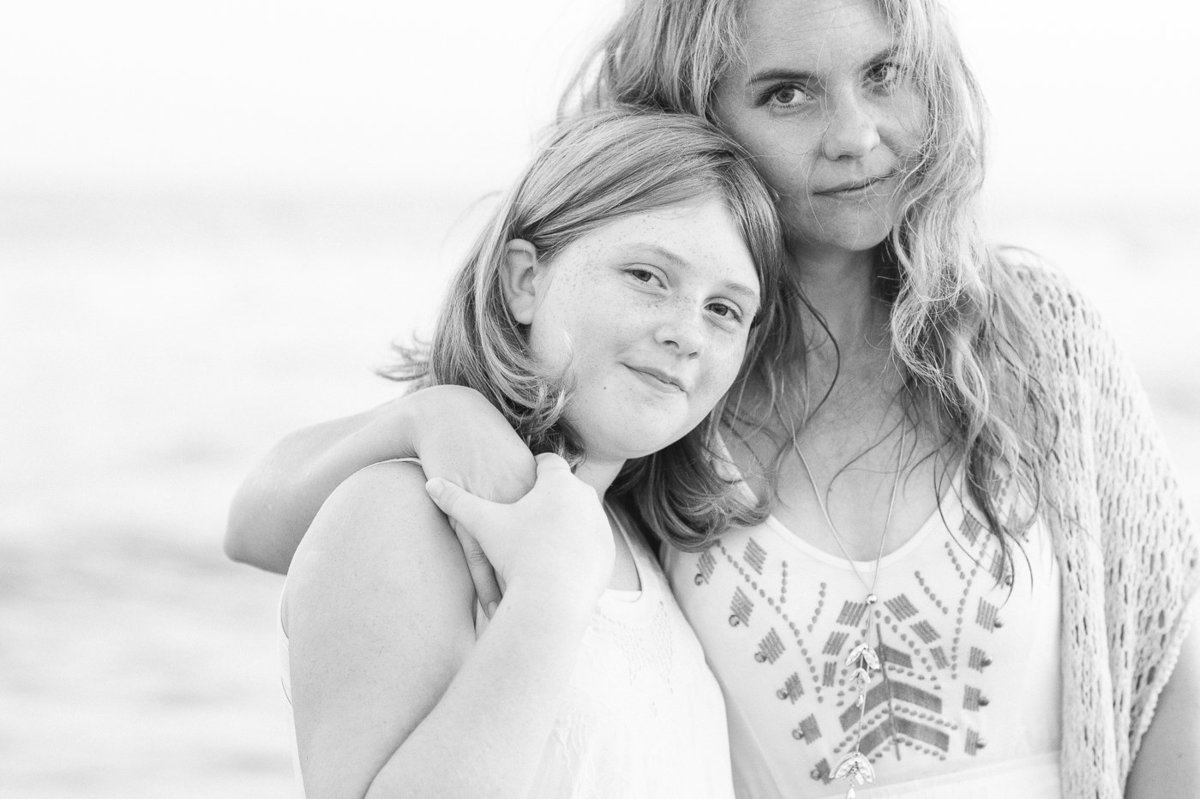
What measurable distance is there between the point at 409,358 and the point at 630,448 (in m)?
0.49

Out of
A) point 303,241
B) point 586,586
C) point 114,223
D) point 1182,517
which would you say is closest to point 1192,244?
point 303,241

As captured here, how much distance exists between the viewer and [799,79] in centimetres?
201

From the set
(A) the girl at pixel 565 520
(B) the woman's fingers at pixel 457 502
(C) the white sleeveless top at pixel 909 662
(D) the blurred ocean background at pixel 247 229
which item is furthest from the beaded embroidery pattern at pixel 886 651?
(D) the blurred ocean background at pixel 247 229

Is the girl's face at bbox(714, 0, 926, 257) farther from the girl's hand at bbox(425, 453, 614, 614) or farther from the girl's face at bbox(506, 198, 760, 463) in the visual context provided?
the girl's hand at bbox(425, 453, 614, 614)

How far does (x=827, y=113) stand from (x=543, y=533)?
31.0 inches

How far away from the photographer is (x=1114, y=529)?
2053mm

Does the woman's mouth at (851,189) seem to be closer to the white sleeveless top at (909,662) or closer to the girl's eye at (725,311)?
the girl's eye at (725,311)

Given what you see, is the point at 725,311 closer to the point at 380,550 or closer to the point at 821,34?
the point at 821,34

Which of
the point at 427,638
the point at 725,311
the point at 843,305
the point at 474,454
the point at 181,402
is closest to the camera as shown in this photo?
the point at 427,638

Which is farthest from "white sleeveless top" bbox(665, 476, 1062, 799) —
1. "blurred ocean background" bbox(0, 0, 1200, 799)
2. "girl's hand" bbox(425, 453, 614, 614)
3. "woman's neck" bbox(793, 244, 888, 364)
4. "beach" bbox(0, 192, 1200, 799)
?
"blurred ocean background" bbox(0, 0, 1200, 799)

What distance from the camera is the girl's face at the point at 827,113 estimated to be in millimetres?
1979

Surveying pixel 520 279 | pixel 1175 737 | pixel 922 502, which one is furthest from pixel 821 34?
pixel 1175 737

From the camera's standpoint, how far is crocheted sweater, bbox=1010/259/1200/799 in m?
1.99

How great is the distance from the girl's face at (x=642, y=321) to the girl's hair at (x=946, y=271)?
29 cm
